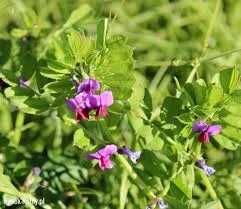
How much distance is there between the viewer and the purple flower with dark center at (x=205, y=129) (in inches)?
41.4

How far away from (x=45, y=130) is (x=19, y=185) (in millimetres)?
301

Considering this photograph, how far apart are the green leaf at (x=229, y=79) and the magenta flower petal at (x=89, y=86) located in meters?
0.21

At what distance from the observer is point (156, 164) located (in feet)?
3.81

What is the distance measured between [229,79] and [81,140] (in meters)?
0.25

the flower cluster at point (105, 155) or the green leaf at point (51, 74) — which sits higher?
the green leaf at point (51, 74)

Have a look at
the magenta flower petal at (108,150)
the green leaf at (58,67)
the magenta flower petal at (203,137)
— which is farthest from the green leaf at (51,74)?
the magenta flower petal at (203,137)

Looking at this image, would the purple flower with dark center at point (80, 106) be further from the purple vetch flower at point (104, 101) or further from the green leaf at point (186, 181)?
the green leaf at point (186, 181)

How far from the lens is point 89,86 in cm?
98

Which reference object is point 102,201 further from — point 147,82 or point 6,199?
point 147,82

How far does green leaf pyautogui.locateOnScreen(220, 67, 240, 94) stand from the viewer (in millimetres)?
1037

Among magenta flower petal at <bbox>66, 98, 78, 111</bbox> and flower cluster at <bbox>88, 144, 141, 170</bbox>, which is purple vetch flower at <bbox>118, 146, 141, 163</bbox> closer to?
flower cluster at <bbox>88, 144, 141, 170</bbox>

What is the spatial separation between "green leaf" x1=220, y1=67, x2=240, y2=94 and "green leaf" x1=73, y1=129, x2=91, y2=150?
0.77 ft

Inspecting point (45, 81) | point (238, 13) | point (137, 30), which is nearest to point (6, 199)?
point (45, 81)

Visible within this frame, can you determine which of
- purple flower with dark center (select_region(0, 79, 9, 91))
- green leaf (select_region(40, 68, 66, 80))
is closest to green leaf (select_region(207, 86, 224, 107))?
green leaf (select_region(40, 68, 66, 80))
